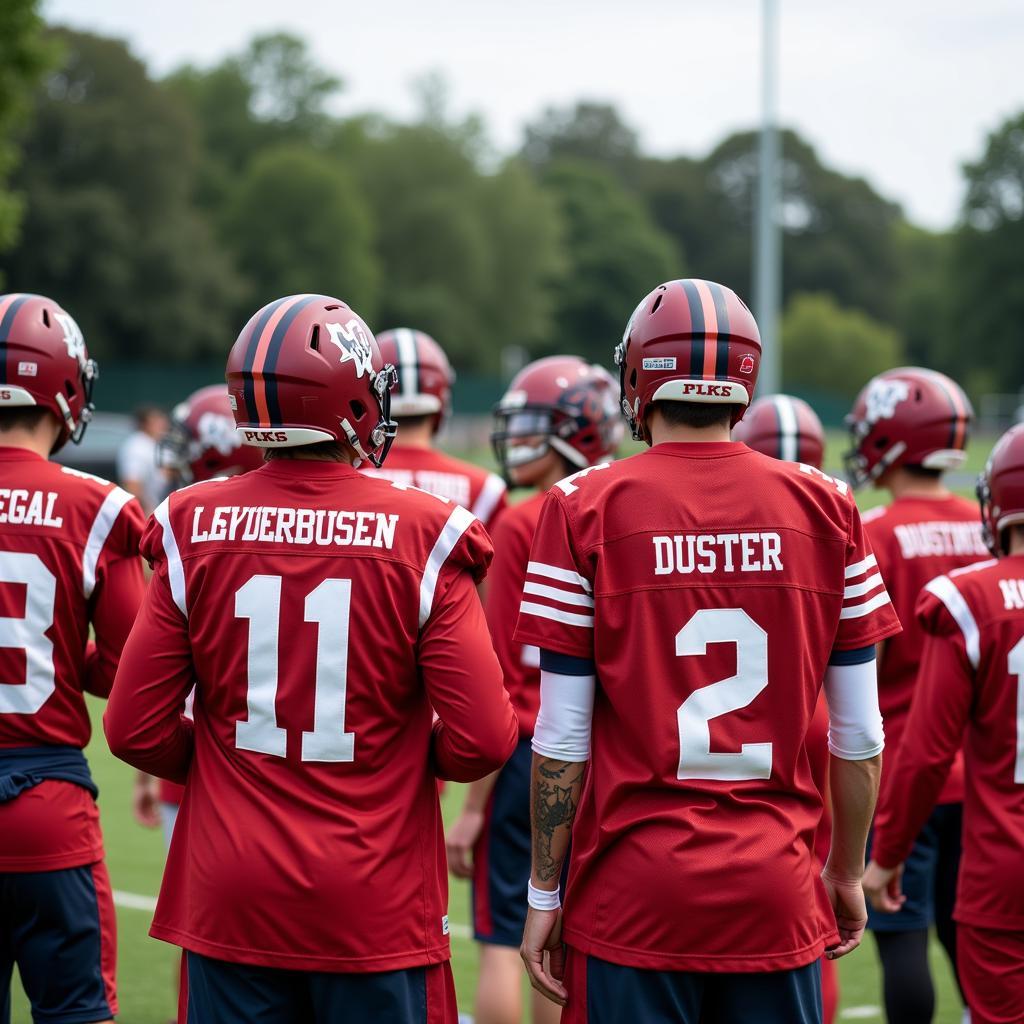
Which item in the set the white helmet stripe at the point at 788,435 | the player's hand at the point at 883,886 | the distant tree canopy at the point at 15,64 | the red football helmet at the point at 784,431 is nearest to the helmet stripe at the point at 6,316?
the red football helmet at the point at 784,431

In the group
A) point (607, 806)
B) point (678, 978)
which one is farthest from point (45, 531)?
point (678, 978)

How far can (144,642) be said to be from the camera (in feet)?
11.0

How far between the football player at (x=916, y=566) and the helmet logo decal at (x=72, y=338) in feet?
8.97

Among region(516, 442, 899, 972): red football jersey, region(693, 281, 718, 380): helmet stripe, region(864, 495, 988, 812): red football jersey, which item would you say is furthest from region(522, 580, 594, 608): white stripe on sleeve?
region(864, 495, 988, 812): red football jersey

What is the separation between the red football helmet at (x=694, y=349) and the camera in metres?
3.33

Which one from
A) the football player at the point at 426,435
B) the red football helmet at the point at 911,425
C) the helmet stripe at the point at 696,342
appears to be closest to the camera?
the helmet stripe at the point at 696,342

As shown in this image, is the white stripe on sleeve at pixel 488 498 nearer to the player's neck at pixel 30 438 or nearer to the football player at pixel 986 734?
the player's neck at pixel 30 438

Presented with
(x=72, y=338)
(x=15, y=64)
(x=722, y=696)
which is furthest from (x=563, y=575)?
Result: (x=15, y=64)

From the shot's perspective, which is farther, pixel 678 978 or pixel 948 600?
pixel 948 600

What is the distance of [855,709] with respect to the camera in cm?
339

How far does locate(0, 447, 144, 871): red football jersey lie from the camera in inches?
157

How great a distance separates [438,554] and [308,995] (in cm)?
104

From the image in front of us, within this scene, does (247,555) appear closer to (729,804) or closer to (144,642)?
(144,642)

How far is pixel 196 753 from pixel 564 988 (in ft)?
3.27
